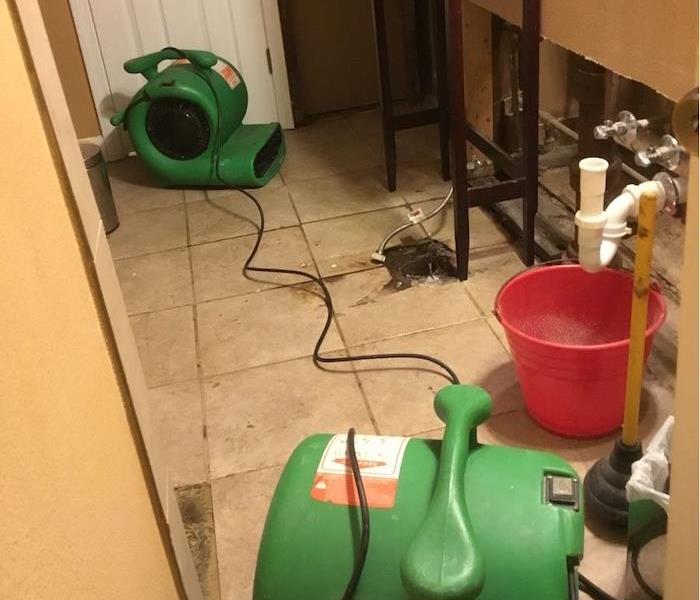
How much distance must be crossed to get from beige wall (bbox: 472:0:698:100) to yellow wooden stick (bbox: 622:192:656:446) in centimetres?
23

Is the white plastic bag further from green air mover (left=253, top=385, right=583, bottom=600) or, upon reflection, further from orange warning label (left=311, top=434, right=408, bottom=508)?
orange warning label (left=311, top=434, right=408, bottom=508)

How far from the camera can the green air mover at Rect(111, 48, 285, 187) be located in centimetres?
268

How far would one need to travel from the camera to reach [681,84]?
4.20ft

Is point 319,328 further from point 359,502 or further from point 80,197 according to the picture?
point 80,197

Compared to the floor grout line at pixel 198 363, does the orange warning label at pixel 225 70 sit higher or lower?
higher

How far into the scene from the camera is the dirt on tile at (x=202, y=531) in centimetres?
136

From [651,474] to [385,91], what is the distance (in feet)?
5.43

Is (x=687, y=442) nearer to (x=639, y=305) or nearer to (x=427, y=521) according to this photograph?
(x=427, y=521)

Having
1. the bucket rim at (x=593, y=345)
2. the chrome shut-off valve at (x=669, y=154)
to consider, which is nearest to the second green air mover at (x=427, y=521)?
the bucket rim at (x=593, y=345)

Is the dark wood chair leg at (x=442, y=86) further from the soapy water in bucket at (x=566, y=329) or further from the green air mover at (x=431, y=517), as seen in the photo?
the green air mover at (x=431, y=517)

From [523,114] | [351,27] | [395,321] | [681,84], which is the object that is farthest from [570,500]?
[351,27]

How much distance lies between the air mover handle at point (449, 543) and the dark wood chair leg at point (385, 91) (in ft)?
5.20

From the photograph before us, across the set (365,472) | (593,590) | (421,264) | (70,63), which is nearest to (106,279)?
(365,472)

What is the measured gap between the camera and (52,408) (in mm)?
668
